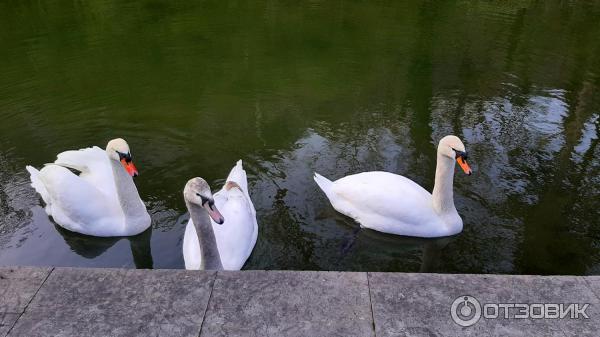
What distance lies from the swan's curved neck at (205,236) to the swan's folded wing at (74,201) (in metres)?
1.47

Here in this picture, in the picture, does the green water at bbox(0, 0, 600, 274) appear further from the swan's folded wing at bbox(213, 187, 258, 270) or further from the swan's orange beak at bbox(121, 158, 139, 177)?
the swan's orange beak at bbox(121, 158, 139, 177)

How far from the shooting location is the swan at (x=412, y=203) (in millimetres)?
4879

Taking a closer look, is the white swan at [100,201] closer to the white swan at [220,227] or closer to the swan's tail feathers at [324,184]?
the white swan at [220,227]

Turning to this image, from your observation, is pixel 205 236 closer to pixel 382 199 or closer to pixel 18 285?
pixel 18 285

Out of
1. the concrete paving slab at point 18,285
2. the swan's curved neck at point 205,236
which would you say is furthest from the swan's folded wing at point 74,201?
the concrete paving slab at point 18,285

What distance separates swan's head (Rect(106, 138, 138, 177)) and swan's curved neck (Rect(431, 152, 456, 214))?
2.82m

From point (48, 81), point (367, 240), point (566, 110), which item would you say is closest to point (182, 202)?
point (367, 240)

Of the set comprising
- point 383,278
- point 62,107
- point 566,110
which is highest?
point 383,278

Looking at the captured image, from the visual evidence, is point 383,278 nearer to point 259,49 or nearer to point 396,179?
point 396,179

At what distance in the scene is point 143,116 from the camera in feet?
25.6

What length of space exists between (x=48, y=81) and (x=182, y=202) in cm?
531

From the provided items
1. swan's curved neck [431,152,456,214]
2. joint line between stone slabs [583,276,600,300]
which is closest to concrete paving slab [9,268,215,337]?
Answer: joint line between stone slabs [583,276,600,300]

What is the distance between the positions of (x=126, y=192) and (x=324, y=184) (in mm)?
2029

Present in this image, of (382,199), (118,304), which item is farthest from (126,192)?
(382,199)
